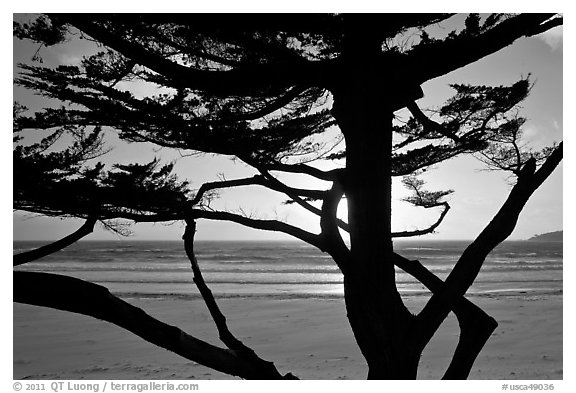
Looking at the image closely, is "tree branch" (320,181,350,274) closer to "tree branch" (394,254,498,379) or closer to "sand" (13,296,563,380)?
"tree branch" (394,254,498,379)

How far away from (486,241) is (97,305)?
113 centimetres

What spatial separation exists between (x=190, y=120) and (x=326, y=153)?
0.90 meters

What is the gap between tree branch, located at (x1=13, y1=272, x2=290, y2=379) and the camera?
120cm

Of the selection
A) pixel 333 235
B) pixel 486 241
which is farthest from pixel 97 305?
pixel 486 241

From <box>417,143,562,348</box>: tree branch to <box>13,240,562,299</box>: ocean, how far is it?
5.58 m

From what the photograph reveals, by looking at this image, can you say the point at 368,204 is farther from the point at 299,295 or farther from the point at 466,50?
the point at 299,295

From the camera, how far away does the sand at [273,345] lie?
15.1ft

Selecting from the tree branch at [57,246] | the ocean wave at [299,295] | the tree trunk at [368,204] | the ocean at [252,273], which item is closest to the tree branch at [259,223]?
the tree trunk at [368,204]

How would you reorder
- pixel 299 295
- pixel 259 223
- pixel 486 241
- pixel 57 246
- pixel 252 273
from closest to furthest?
pixel 57 246
pixel 486 241
pixel 259 223
pixel 299 295
pixel 252 273

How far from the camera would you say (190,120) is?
219 cm

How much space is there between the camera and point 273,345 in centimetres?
580

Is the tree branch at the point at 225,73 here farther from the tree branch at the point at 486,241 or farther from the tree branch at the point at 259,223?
the tree branch at the point at 486,241

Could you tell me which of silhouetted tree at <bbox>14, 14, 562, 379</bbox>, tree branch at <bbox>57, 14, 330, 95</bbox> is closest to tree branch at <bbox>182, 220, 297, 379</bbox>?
silhouetted tree at <bbox>14, 14, 562, 379</bbox>
